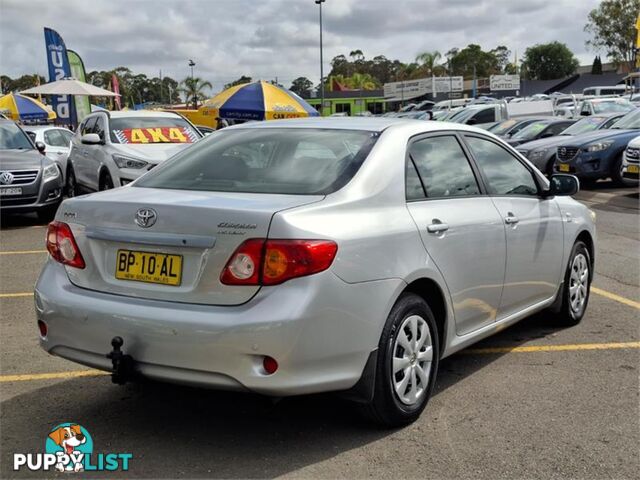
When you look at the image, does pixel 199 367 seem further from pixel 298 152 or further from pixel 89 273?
pixel 298 152

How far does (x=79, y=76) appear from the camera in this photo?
25.1 meters

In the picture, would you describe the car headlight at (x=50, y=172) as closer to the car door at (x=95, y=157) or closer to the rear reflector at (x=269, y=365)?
the car door at (x=95, y=157)

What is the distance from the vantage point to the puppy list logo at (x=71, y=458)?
11.2 feet

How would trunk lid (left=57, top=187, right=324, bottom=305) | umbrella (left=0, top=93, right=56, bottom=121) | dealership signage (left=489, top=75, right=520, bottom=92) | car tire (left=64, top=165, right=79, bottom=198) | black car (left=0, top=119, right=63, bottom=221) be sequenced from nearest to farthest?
trunk lid (left=57, top=187, right=324, bottom=305) → black car (left=0, top=119, right=63, bottom=221) → car tire (left=64, top=165, right=79, bottom=198) → umbrella (left=0, top=93, right=56, bottom=121) → dealership signage (left=489, top=75, right=520, bottom=92)

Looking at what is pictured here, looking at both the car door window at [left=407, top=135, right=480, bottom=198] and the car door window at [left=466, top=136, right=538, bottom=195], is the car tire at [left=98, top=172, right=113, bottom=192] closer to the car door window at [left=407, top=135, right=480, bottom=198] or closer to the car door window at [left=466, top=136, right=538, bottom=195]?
the car door window at [left=466, top=136, right=538, bottom=195]

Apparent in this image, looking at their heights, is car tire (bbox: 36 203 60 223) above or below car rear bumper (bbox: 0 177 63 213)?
below

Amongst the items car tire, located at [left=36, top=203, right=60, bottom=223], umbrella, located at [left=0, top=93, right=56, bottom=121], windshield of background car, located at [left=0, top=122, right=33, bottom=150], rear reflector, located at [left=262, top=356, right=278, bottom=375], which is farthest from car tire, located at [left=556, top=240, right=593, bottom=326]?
umbrella, located at [left=0, top=93, right=56, bottom=121]

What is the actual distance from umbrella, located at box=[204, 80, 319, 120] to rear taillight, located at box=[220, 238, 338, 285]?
55.1ft

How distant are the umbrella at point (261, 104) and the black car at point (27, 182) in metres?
8.61

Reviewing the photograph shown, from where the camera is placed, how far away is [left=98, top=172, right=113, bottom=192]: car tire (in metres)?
11.7

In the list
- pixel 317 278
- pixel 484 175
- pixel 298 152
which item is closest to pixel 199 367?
pixel 317 278

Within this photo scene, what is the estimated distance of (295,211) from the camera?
3400 millimetres

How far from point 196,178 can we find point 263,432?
4.70 ft

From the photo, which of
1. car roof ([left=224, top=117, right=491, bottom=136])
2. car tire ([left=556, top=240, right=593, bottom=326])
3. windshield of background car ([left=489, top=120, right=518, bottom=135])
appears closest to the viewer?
car roof ([left=224, top=117, right=491, bottom=136])
